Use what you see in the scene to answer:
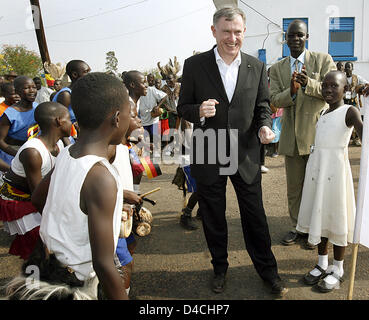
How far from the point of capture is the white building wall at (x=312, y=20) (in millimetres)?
13453

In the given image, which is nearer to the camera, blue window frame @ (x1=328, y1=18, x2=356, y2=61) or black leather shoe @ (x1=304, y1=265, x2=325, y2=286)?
black leather shoe @ (x1=304, y1=265, x2=325, y2=286)

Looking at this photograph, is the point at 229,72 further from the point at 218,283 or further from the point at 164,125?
the point at 164,125

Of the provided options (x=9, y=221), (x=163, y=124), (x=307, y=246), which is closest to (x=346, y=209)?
(x=307, y=246)

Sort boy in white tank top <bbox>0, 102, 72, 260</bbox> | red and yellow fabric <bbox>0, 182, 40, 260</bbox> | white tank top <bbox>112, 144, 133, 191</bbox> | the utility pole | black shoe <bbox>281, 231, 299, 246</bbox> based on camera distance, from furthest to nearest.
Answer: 1. the utility pole
2. black shoe <bbox>281, 231, 299, 246</bbox>
3. red and yellow fabric <bbox>0, 182, 40, 260</bbox>
4. boy in white tank top <bbox>0, 102, 72, 260</bbox>
5. white tank top <bbox>112, 144, 133, 191</bbox>

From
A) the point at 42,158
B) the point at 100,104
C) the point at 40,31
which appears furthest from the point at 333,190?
the point at 40,31

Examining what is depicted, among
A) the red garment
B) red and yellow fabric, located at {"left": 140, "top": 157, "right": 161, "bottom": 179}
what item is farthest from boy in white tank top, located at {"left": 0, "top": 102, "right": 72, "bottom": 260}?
the red garment

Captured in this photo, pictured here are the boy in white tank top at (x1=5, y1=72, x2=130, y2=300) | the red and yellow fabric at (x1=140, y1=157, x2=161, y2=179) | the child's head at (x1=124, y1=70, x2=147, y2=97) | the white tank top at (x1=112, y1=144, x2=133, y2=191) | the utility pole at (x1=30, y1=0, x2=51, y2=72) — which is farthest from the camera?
the utility pole at (x1=30, y1=0, x2=51, y2=72)

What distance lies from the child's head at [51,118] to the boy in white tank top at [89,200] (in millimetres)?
1227

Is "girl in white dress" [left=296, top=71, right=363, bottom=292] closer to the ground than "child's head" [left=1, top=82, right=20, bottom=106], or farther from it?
closer to the ground

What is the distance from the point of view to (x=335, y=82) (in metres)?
2.62

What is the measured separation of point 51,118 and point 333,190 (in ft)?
7.75

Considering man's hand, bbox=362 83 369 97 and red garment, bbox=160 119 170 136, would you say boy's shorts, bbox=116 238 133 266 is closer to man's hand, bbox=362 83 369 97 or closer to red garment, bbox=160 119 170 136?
man's hand, bbox=362 83 369 97

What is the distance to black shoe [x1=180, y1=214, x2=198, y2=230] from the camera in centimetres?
391

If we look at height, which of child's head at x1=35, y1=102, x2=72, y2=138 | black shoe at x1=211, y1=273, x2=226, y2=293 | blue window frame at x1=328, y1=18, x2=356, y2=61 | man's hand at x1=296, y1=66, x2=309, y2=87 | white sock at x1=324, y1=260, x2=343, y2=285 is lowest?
black shoe at x1=211, y1=273, x2=226, y2=293
